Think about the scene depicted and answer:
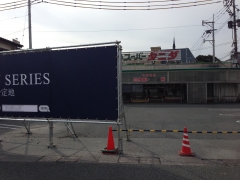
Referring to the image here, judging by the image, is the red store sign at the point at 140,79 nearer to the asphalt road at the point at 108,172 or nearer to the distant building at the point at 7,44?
the distant building at the point at 7,44

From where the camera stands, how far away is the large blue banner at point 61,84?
7422 millimetres

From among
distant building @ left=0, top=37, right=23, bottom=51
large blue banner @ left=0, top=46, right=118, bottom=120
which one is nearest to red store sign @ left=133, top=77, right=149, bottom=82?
distant building @ left=0, top=37, right=23, bottom=51

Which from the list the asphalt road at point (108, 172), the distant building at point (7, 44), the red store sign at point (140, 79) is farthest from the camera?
the red store sign at point (140, 79)

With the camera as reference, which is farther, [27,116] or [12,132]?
[12,132]

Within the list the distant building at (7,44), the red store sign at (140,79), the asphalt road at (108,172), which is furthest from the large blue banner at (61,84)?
the red store sign at (140,79)

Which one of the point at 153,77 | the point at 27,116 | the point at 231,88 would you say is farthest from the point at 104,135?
the point at 231,88

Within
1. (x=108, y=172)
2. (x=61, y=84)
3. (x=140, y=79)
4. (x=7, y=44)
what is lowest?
(x=108, y=172)

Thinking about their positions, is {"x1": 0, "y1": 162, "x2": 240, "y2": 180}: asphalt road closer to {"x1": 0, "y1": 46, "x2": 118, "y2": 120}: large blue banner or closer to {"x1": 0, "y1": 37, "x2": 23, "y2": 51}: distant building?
{"x1": 0, "y1": 46, "x2": 118, "y2": 120}: large blue banner

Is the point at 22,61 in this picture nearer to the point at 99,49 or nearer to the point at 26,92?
the point at 26,92

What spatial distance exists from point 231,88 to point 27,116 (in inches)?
1093

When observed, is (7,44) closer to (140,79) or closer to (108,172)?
(140,79)

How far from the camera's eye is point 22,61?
27.9 feet

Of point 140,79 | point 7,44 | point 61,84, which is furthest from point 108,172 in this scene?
point 7,44

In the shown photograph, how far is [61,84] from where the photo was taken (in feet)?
26.1
